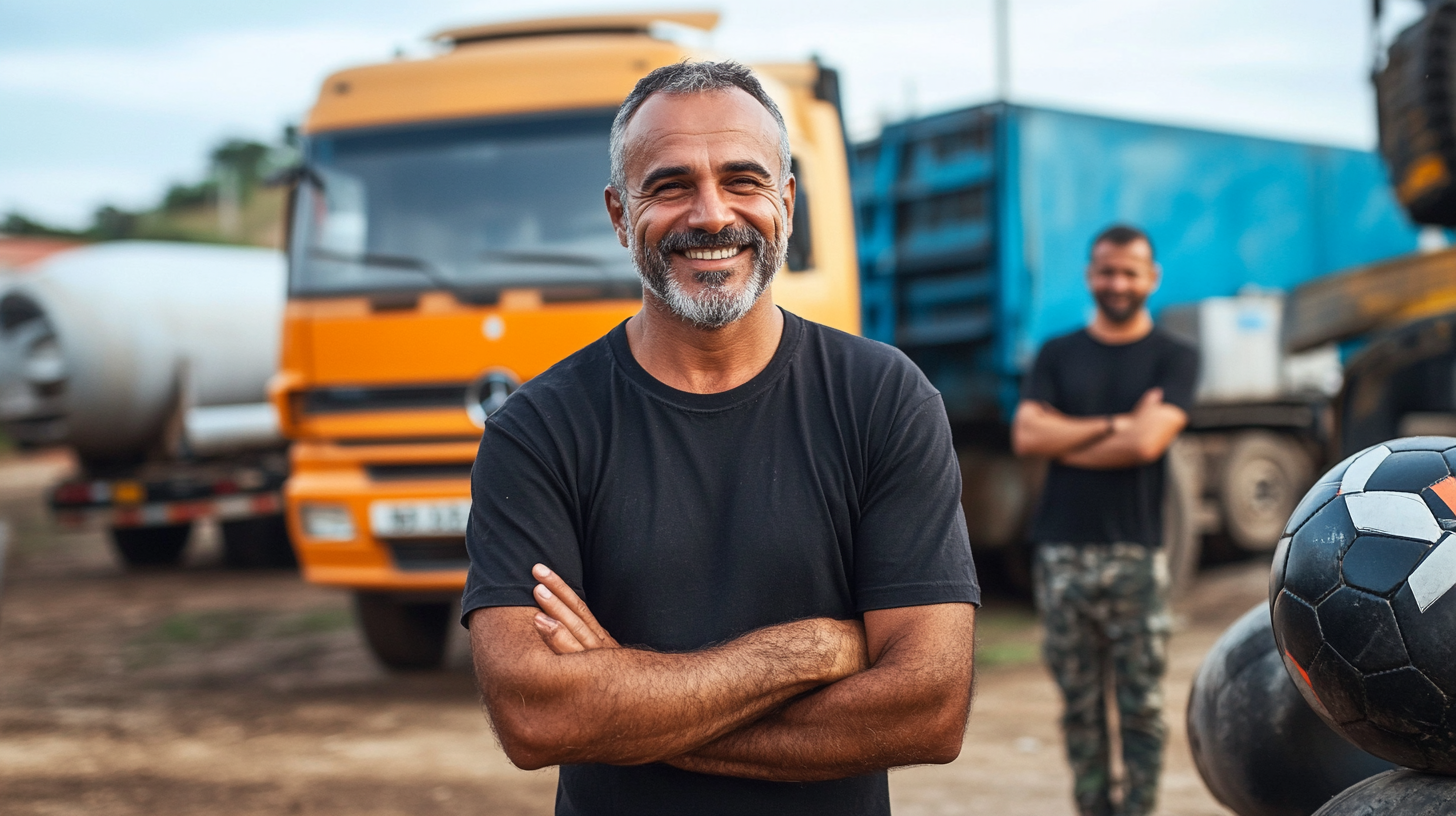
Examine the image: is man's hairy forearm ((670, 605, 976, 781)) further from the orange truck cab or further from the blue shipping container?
the blue shipping container

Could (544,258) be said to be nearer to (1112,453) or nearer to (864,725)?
(1112,453)

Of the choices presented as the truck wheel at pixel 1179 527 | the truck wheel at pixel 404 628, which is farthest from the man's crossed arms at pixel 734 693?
the truck wheel at pixel 1179 527

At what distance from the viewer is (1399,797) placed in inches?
72.4

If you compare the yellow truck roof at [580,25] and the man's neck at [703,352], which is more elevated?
the yellow truck roof at [580,25]

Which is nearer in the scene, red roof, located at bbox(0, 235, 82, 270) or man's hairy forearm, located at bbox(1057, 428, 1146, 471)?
man's hairy forearm, located at bbox(1057, 428, 1146, 471)

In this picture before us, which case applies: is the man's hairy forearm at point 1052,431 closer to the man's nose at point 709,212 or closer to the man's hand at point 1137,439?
the man's hand at point 1137,439

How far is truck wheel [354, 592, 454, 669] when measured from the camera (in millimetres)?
7090

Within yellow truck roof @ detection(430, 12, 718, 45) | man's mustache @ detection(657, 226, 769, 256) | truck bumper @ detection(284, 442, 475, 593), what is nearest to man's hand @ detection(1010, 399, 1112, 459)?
man's mustache @ detection(657, 226, 769, 256)

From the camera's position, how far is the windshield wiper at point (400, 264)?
19.5 ft

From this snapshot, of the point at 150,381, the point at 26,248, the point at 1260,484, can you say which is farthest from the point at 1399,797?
the point at 26,248

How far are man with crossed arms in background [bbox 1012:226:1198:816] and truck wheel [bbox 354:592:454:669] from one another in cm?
379

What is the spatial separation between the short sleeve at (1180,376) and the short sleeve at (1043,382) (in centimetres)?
35

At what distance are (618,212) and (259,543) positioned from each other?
11.0 m

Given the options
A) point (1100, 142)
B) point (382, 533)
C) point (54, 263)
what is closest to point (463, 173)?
point (382, 533)
